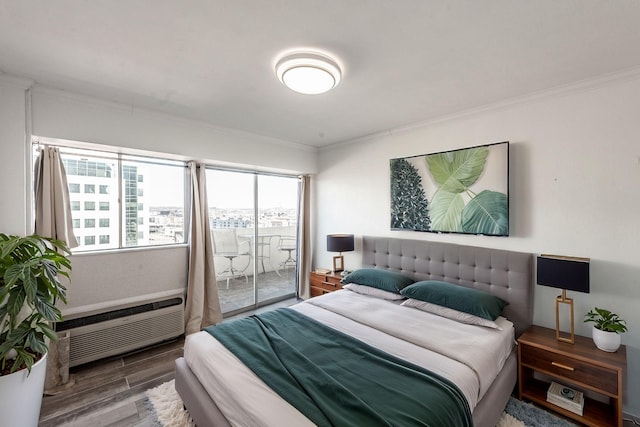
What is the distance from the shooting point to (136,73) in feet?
6.77

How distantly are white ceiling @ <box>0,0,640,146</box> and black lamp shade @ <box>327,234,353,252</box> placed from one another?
5.86 feet

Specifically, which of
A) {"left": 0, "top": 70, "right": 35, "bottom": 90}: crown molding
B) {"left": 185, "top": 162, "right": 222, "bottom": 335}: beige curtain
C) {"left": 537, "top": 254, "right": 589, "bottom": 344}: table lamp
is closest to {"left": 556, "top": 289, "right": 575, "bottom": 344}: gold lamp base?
{"left": 537, "top": 254, "right": 589, "bottom": 344}: table lamp

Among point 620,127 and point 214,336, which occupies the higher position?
point 620,127

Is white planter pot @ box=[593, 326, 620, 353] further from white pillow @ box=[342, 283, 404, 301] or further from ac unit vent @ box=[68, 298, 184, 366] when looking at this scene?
ac unit vent @ box=[68, 298, 184, 366]

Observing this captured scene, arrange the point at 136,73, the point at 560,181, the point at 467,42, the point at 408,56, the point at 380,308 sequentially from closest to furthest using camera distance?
the point at 467,42
the point at 408,56
the point at 136,73
the point at 560,181
the point at 380,308

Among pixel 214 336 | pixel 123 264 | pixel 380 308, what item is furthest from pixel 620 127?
pixel 123 264

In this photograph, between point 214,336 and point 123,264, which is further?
point 123,264

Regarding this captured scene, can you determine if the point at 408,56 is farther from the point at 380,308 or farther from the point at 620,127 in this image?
the point at 380,308

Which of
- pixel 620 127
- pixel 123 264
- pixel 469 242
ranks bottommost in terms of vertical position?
pixel 123 264

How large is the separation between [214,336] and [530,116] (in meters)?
3.36

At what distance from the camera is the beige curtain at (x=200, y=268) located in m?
3.30

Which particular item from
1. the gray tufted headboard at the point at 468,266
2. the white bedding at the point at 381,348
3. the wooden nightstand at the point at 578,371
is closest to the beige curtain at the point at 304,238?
the gray tufted headboard at the point at 468,266

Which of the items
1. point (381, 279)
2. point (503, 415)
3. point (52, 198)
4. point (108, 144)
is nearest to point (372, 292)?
point (381, 279)

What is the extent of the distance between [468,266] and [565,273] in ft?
2.65
